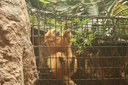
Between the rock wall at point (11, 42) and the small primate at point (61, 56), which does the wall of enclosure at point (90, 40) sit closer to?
the small primate at point (61, 56)

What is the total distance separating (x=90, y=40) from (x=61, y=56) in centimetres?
66

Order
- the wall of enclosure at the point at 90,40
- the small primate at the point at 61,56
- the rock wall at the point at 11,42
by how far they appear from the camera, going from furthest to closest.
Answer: the small primate at the point at 61,56 → the wall of enclosure at the point at 90,40 → the rock wall at the point at 11,42

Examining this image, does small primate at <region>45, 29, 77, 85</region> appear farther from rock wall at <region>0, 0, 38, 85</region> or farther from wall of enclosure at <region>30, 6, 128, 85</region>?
rock wall at <region>0, 0, 38, 85</region>

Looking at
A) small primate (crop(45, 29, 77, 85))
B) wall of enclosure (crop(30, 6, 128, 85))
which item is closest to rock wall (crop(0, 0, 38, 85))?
wall of enclosure (crop(30, 6, 128, 85))

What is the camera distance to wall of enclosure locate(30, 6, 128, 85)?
4.49m

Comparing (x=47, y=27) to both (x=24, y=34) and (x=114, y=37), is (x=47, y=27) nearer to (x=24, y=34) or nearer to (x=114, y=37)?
(x=114, y=37)

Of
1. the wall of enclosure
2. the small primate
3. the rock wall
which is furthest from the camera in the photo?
the small primate

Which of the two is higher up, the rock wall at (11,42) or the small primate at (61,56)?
the rock wall at (11,42)

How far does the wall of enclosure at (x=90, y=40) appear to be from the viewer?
4.49 m

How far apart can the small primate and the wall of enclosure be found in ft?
0.36

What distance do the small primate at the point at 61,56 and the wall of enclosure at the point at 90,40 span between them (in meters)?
A: 0.11

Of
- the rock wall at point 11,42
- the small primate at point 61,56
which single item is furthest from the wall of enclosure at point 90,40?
the rock wall at point 11,42

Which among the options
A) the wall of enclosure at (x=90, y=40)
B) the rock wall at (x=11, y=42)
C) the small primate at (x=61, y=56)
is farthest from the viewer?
the small primate at (x=61, y=56)

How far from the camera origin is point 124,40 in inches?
194
